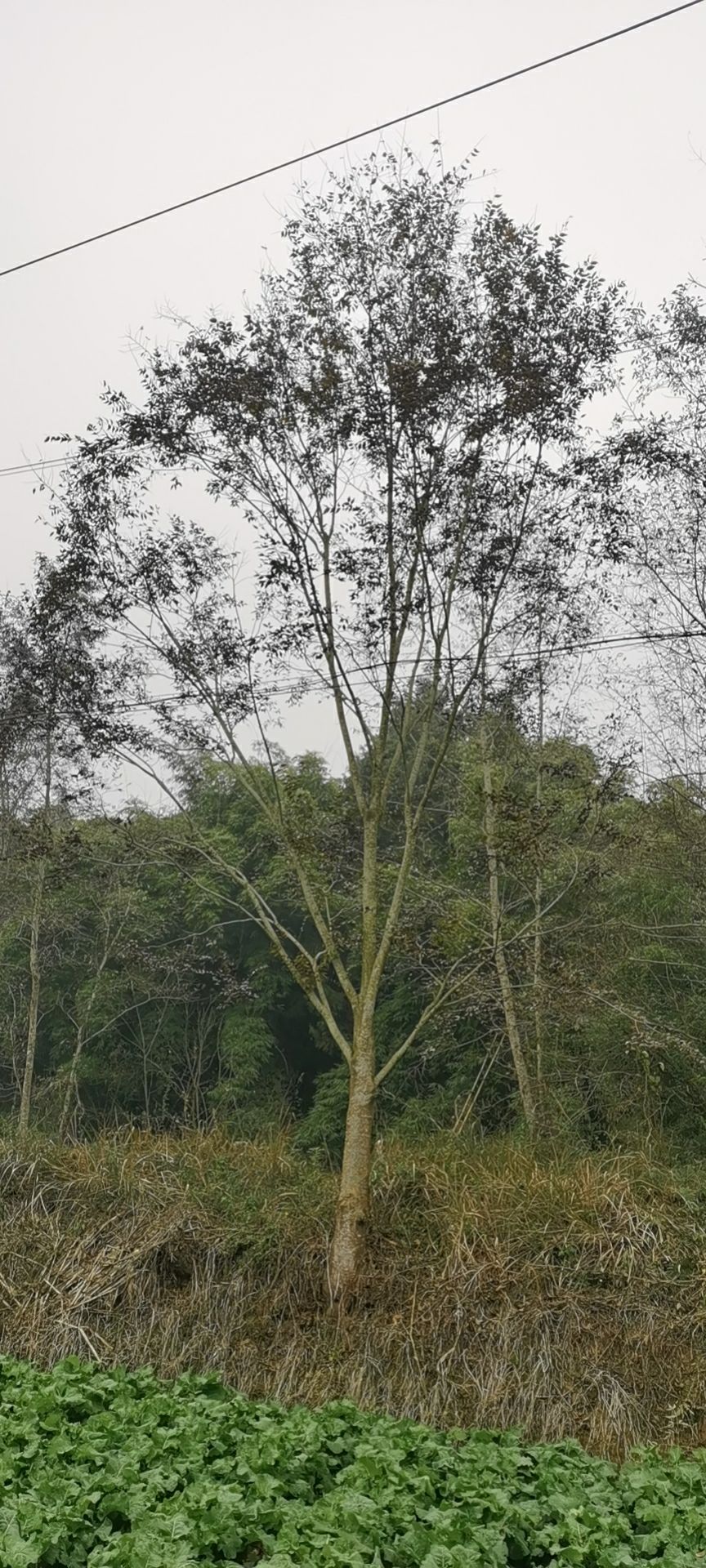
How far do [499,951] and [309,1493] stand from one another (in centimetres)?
427

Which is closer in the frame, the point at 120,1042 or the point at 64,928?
the point at 64,928

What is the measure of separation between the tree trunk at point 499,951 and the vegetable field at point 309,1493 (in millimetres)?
3489

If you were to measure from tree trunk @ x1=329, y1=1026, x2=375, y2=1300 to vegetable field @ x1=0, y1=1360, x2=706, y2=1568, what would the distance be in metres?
2.19

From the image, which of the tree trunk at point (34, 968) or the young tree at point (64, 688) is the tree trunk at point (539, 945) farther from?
the tree trunk at point (34, 968)

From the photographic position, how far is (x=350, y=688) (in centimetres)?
922

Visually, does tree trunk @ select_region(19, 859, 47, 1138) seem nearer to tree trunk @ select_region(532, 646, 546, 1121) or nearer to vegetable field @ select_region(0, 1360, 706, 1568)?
tree trunk @ select_region(532, 646, 546, 1121)

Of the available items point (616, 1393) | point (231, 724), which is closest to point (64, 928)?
point (231, 724)

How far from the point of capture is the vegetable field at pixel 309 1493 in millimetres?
4223

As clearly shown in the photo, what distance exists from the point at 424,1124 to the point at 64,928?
570 centimetres

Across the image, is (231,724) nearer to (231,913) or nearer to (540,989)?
(540,989)

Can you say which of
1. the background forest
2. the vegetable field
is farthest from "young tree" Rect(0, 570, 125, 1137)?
the vegetable field

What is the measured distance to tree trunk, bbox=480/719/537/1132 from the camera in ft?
28.9

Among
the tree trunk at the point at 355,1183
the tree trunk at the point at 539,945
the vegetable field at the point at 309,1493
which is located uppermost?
the tree trunk at the point at 539,945

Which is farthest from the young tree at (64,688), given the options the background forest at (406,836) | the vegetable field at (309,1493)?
the vegetable field at (309,1493)
